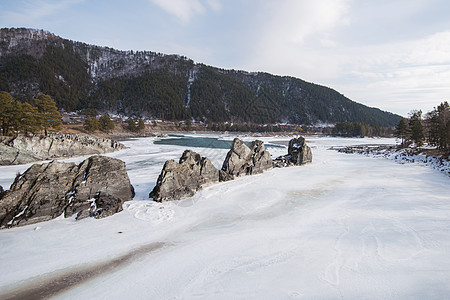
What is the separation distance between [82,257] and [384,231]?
33.4 ft

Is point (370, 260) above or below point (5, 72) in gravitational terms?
below

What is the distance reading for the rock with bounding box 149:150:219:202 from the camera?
35.1 feet

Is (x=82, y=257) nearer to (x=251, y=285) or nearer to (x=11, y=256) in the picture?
(x=11, y=256)

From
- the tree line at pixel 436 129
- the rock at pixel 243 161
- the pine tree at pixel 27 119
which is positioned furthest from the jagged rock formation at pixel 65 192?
the tree line at pixel 436 129

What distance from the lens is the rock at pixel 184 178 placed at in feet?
35.1

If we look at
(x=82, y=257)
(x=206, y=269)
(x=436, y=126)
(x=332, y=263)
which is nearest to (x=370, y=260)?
(x=332, y=263)

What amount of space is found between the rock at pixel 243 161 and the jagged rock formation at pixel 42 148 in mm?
20973

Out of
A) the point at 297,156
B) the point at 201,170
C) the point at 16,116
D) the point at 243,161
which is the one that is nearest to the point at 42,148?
the point at 16,116

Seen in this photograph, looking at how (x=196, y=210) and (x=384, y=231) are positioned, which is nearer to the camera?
(x=384, y=231)

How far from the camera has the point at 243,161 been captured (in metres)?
17.3

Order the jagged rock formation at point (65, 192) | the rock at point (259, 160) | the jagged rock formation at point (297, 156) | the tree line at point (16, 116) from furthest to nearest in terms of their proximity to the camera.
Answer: the tree line at point (16, 116) → the jagged rock formation at point (297, 156) → the rock at point (259, 160) → the jagged rock formation at point (65, 192)

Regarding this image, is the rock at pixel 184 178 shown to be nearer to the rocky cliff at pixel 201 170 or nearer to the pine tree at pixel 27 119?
the rocky cliff at pixel 201 170

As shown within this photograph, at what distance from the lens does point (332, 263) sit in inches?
221

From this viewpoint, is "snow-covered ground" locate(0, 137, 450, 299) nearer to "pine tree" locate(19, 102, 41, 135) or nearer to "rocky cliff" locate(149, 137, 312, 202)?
"rocky cliff" locate(149, 137, 312, 202)
